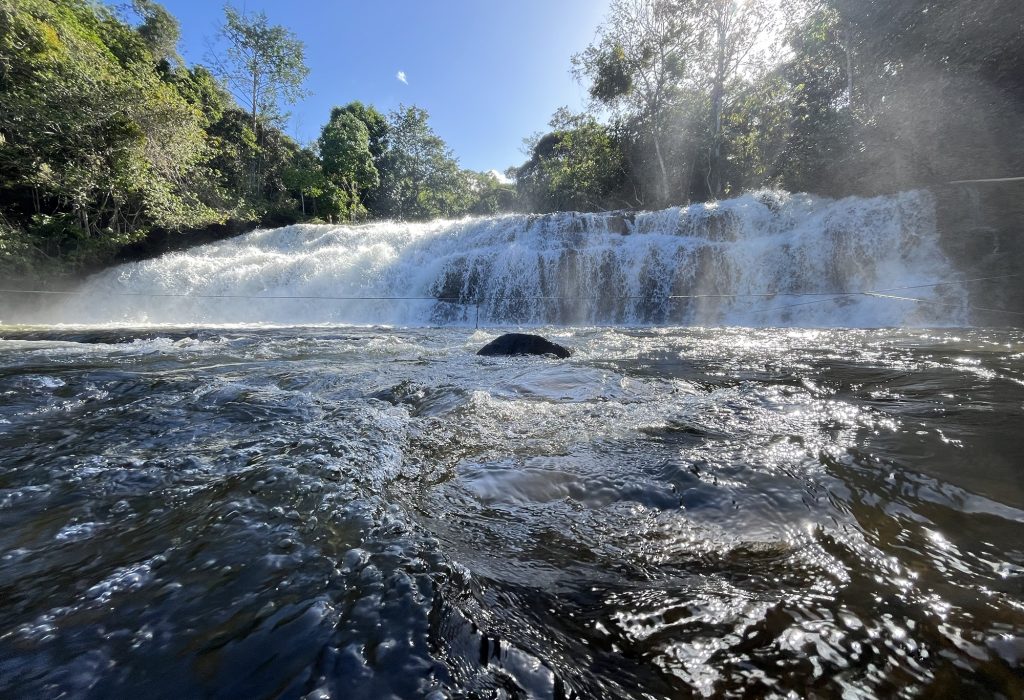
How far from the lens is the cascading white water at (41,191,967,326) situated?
363 inches

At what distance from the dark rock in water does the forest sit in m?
10.6

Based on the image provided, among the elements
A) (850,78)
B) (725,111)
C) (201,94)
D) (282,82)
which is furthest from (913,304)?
(201,94)

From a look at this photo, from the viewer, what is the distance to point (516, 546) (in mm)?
1475

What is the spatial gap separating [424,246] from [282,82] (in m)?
17.9

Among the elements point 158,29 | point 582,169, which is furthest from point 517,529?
point 158,29

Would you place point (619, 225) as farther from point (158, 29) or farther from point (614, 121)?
point (158, 29)

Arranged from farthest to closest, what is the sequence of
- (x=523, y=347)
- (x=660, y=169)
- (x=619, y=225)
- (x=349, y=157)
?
(x=349, y=157)
(x=660, y=169)
(x=619, y=225)
(x=523, y=347)

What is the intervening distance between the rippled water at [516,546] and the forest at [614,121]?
1201cm

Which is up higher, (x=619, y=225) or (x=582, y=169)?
(x=582, y=169)

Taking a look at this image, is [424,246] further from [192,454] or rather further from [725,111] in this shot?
[725,111]

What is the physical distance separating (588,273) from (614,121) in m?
13.7

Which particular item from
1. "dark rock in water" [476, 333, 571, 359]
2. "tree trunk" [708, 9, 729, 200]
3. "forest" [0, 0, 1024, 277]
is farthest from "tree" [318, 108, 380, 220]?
"dark rock in water" [476, 333, 571, 359]

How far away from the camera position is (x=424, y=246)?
527 inches

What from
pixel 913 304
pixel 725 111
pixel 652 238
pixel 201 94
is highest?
pixel 201 94
